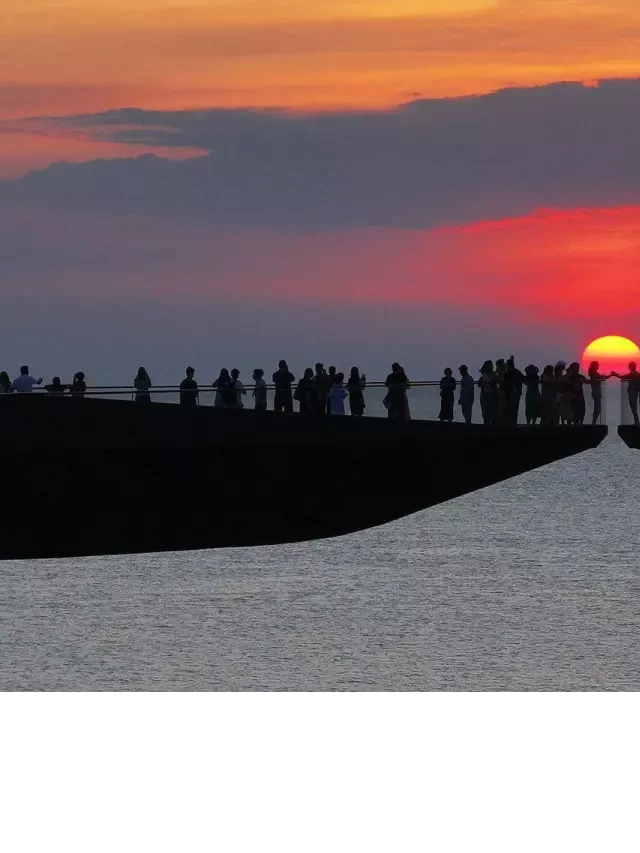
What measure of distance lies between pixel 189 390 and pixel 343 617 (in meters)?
15.7

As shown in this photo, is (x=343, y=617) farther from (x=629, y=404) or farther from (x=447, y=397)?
(x=629, y=404)

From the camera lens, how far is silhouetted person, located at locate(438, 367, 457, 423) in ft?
105

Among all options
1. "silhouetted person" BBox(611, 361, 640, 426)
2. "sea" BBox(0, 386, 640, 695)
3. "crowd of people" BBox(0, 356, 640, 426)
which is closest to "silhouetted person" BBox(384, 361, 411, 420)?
"crowd of people" BBox(0, 356, 640, 426)

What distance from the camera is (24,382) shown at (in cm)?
2742

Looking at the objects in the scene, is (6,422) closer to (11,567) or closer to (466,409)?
(11,567)

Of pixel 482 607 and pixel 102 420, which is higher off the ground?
pixel 102 420

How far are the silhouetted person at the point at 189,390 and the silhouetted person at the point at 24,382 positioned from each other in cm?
264

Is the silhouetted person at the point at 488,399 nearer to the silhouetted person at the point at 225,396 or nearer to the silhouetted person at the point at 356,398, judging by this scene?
the silhouetted person at the point at 356,398

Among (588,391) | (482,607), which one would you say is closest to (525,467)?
(588,391)

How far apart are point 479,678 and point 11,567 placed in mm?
8655

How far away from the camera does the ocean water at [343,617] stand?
10008mm

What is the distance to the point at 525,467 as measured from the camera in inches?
1401

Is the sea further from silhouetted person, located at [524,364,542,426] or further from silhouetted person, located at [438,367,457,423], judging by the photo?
silhouetted person, located at [524,364,542,426]

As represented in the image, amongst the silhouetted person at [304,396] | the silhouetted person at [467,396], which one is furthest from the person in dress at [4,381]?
the silhouetted person at [467,396]
